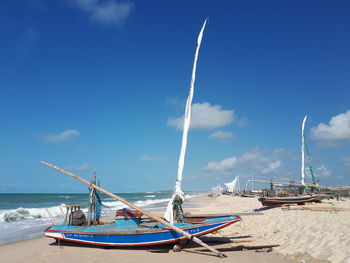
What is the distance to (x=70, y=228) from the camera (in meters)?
11.8

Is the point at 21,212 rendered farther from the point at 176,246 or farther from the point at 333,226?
the point at 333,226

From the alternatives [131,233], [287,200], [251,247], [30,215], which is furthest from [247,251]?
[30,215]

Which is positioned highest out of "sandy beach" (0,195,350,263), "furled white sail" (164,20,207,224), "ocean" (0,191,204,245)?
"furled white sail" (164,20,207,224)

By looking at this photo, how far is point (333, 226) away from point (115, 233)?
32.0 feet

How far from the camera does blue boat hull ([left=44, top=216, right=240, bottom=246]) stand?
1027cm

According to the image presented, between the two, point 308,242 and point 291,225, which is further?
point 291,225

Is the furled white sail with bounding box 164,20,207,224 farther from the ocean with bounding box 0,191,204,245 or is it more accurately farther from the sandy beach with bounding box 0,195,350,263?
the ocean with bounding box 0,191,204,245

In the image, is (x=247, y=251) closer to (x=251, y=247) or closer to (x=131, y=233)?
(x=251, y=247)

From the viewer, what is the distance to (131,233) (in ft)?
34.4

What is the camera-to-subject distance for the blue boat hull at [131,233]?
1027 cm

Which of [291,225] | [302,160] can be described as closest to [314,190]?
[302,160]

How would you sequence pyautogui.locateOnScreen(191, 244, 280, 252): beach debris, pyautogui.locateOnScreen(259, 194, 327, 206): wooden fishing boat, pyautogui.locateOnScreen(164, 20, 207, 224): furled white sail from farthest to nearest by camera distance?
pyautogui.locateOnScreen(259, 194, 327, 206): wooden fishing boat → pyautogui.locateOnScreen(164, 20, 207, 224): furled white sail → pyautogui.locateOnScreen(191, 244, 280, 252): beach debris

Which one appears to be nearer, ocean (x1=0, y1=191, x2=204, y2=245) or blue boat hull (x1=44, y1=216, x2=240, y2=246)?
blue boat hull (x1=44, y1=216, x2=240, y2=246)

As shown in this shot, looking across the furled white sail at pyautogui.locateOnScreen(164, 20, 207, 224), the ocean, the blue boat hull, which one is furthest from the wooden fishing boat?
the furled white sail at pyautogui.locateOnScreen(164, 20, 207, 224)
